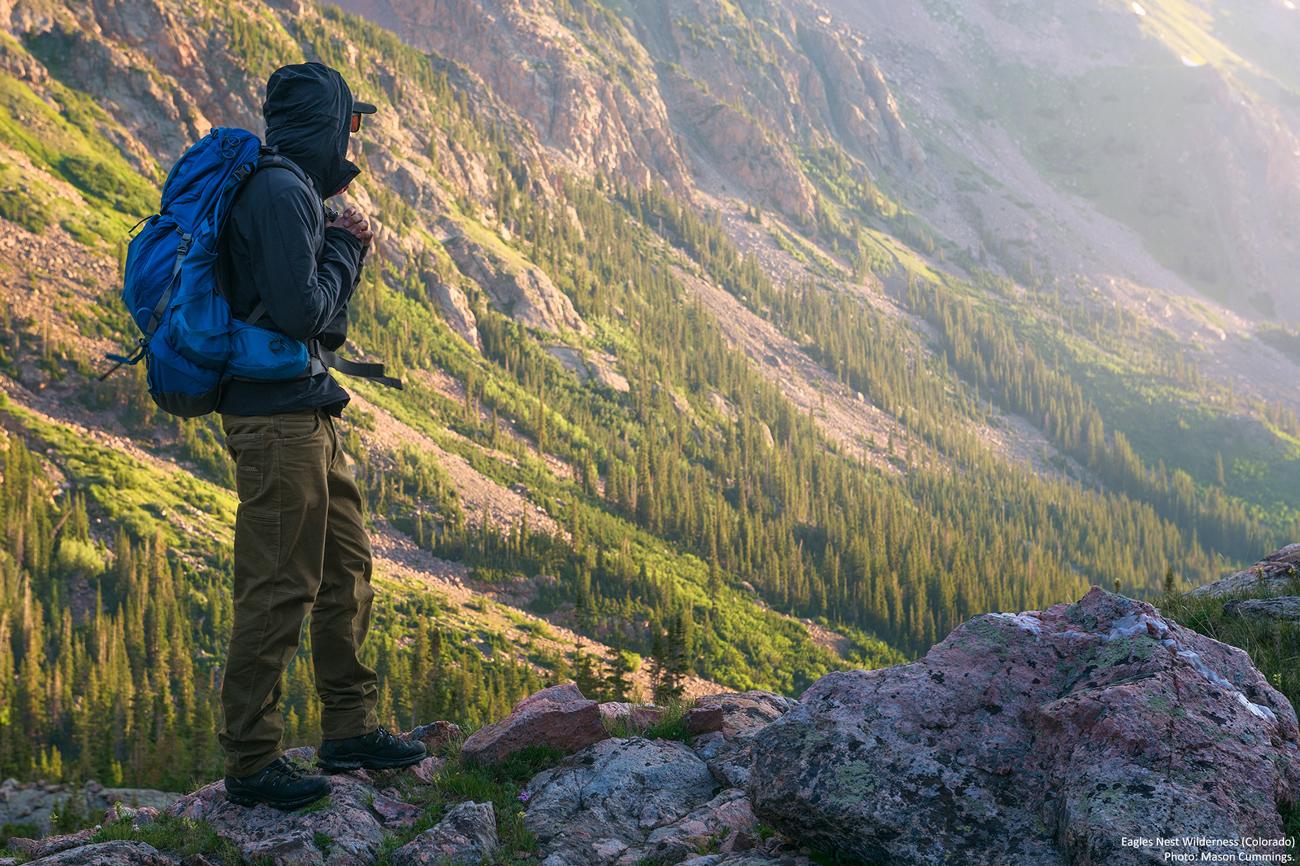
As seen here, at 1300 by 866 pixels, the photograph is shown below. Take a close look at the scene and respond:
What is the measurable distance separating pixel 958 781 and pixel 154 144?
149766 millimetres

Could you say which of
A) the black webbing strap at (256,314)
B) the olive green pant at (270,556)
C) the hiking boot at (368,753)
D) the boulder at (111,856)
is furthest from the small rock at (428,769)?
the black webbing strap at (256,314)

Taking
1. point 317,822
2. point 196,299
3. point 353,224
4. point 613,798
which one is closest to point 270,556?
point 196,299

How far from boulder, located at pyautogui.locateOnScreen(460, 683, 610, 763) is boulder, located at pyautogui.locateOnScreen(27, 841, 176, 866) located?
10.4ft

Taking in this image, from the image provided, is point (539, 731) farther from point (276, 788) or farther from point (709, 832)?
point (276, 788)

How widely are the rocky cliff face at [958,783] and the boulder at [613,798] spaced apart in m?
0.02

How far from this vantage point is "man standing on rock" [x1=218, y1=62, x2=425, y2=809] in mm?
6762

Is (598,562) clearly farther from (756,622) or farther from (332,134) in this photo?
(332,134)

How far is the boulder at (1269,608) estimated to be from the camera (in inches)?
384

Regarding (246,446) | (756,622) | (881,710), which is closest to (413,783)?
(246,446)

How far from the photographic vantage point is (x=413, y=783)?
8.85 m

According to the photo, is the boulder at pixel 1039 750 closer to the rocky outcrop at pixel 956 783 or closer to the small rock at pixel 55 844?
the rocky outcrop at pixel 956 783

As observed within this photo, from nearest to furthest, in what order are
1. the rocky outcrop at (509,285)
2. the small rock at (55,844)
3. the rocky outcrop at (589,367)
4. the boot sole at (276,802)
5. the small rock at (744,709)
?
the boot sole at (276,802) → the small rock at (55,844) → the small rock at (744,709) → the rocky outcrop at (589,367) → the rocky outcrop at (509,285)

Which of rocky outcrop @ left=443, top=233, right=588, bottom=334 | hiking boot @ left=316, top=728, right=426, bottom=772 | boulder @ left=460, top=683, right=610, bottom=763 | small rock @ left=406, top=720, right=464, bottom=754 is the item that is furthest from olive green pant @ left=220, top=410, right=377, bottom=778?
rocky outcrop @ left=443, top=233, right=588, bottom=334

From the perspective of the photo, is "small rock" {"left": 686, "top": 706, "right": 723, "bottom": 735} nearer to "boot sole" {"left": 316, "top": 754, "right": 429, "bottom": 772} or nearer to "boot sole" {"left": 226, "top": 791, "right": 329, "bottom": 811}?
"boot sole" {"left": 316, "top": 754, "right": 429, "bottom": 772}
